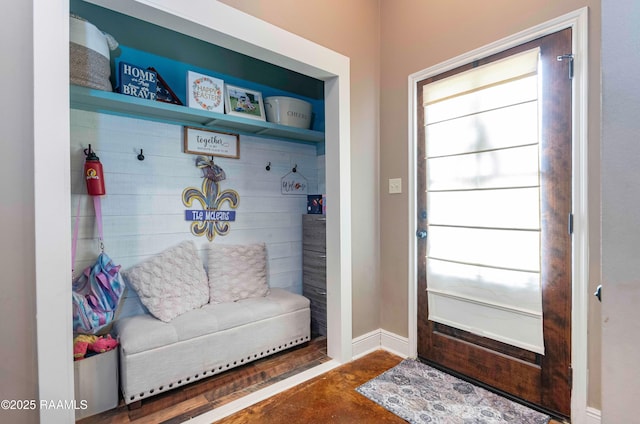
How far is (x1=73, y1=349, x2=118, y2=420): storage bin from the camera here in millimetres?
1680

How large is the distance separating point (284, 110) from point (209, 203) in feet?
3.35

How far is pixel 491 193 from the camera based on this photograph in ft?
6.22

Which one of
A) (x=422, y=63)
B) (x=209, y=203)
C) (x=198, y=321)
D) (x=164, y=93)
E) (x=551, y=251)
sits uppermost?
(x=422, y=63)

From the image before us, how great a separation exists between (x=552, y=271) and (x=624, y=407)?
1.26 m

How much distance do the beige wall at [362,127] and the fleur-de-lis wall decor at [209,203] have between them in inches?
36.9

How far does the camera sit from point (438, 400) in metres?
1.83

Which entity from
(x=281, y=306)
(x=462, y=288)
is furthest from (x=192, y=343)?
(x=462, y=288)

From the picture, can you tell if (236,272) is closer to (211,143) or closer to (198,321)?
(198,321)

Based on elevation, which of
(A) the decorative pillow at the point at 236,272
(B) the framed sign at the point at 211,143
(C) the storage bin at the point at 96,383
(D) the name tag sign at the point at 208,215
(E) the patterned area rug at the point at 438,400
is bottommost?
(E) the patterned area rug at the point at 438,400

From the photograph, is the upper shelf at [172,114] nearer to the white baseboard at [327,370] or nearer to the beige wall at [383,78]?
the beige wall at [383,78]

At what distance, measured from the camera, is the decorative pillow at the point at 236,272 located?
2.43m

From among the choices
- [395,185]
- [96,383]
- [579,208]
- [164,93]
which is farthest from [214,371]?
[579,208]

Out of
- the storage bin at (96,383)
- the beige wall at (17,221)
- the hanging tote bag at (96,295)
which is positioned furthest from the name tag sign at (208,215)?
the beige wall at (17,221)

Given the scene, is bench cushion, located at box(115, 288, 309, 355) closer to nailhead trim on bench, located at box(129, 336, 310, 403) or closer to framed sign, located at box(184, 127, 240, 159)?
nailhead trim on bench, located at box(129, 336, 310, 403)
